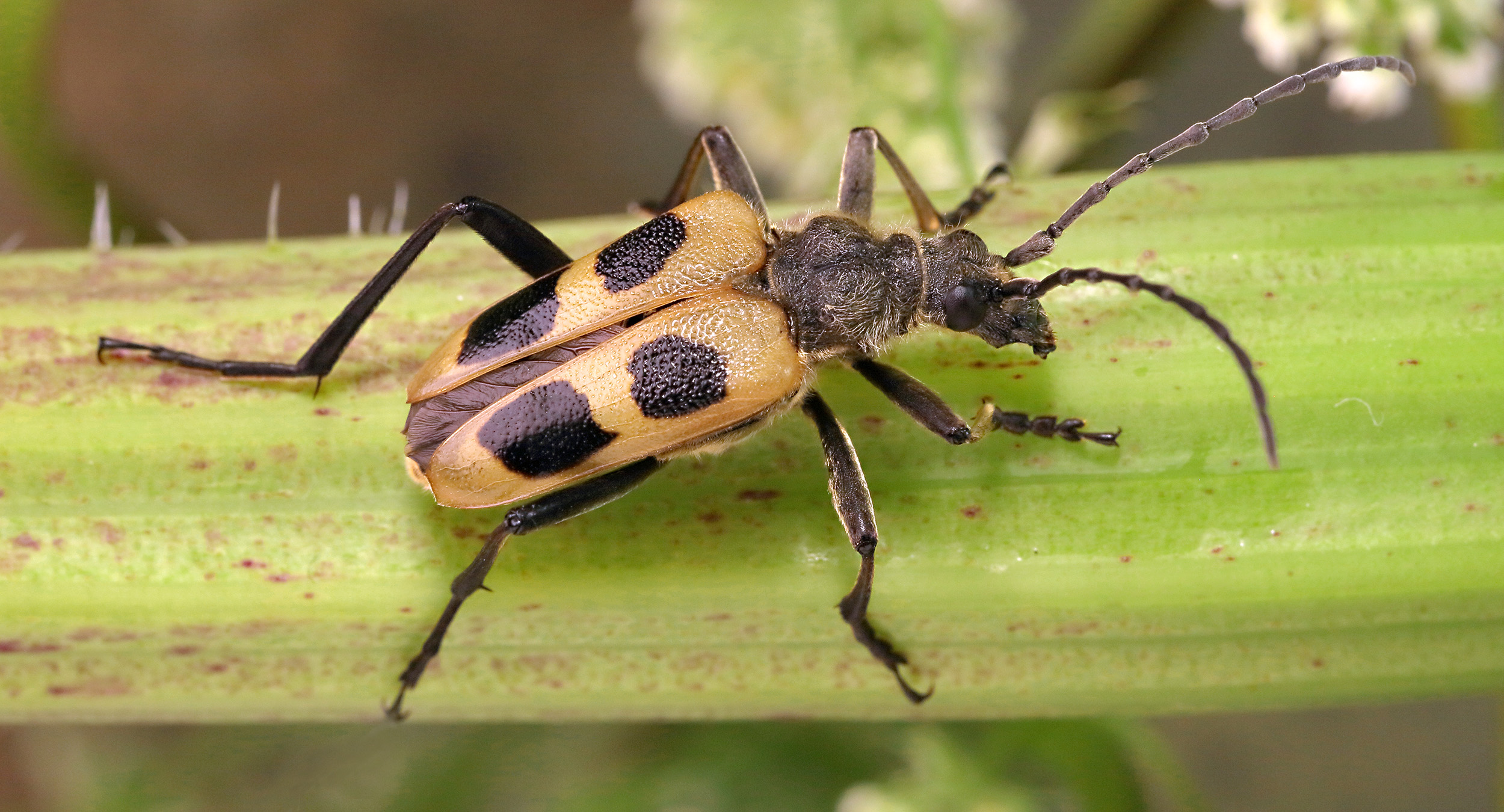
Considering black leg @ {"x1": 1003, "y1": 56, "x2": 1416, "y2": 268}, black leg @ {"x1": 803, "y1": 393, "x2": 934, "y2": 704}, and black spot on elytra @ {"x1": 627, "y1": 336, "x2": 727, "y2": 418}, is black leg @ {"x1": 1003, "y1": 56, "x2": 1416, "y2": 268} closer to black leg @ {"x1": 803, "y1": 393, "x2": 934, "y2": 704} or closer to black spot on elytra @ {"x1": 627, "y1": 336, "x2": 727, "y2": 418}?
black leg @ {"x1": 803, "y1": 393, "x2": 934, "y2": 704}

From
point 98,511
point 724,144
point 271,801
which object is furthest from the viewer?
point 271,801

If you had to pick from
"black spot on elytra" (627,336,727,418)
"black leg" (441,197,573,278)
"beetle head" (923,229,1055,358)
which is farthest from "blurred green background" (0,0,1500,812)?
"black leg" (441,197,573,278)

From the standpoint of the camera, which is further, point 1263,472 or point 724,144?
point 724,144

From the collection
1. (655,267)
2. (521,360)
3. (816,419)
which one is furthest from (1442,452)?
(521,360)

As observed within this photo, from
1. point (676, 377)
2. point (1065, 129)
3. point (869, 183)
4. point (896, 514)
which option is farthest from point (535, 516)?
point (1065, 129)

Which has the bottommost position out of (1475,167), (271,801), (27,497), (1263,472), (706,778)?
(271,801)

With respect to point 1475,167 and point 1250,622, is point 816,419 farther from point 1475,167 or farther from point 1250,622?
point 1475,167

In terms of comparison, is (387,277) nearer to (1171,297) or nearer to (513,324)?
(513,324)
